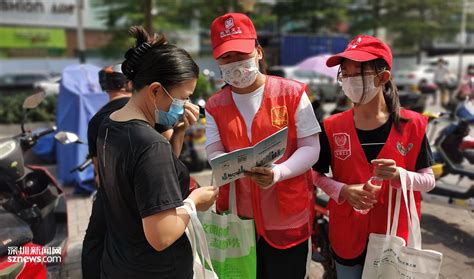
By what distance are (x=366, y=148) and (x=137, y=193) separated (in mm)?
1084

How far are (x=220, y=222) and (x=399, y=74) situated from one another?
20.8 metres

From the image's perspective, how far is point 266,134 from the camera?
76.6 inches

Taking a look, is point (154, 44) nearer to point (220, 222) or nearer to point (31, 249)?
point (220, 222)

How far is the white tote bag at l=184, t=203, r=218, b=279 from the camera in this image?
155cm

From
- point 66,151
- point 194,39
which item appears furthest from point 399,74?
point 66,151

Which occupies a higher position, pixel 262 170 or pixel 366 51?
pixel 366 51

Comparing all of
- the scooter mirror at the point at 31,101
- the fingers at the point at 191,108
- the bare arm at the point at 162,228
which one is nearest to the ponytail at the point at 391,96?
the fingers at the point at 191,108

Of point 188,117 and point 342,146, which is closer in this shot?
point 188,117

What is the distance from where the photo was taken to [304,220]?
2.04 m

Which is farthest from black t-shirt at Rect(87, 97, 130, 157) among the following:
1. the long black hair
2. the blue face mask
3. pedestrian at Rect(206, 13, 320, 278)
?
the long black hair

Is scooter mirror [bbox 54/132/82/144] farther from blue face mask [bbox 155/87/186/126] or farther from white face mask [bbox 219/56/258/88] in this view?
blue face mask [bbox 155/87/186/126]

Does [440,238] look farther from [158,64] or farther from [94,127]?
[158,64]

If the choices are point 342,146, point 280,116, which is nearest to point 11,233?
point 280,116

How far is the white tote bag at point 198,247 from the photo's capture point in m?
1.55
